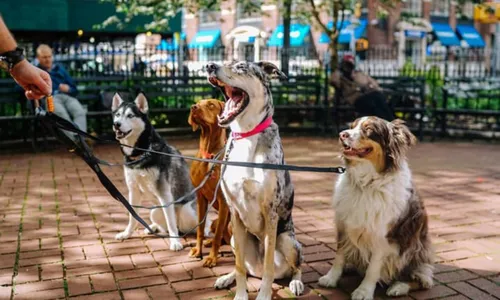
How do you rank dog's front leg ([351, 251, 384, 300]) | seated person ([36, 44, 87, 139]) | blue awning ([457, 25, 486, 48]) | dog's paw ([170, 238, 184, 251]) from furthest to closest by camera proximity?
blue awning ([457, 25, 486, 48]), seated person ([36, 44, 87, 139]), dog's paw ([170, 238, 184, 251]), dog's front leg ([351, 251, 384, 300])

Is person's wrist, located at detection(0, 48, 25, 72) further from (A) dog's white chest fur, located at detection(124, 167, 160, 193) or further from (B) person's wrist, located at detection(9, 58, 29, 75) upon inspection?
(A) dog's white chest fur, located at detection(124, 167, 160, 193)

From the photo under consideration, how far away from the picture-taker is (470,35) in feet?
128

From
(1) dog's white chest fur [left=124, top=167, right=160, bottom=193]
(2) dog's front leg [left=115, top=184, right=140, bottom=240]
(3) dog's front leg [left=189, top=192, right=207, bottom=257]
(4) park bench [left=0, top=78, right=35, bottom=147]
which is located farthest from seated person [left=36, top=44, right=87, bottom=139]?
(3) dog's front leg [left=189, top=192, right=207, bottom=257]

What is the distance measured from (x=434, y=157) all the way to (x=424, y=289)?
19.6 ft

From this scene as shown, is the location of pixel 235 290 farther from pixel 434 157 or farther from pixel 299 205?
pixel 434 157

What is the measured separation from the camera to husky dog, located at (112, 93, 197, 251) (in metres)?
4.61

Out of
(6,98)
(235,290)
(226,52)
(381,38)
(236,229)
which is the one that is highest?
(381,38)

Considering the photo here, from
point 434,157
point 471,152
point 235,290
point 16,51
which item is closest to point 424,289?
point 235,290

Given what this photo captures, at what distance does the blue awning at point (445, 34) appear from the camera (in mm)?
36312

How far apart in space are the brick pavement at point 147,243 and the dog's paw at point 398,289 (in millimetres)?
73

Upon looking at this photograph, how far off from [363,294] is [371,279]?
122mm

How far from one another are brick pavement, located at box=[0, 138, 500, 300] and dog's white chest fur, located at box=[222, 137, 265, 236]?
0.64m

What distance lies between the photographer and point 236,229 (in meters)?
3.54

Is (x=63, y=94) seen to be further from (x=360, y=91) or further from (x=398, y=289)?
(x=398, y=289)
